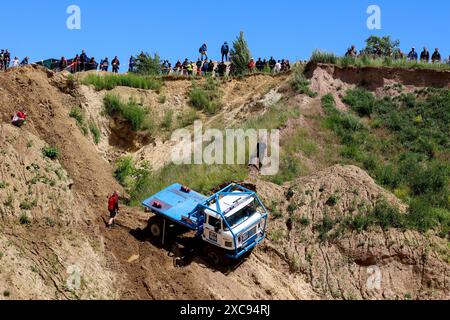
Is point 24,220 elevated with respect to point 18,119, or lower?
lower

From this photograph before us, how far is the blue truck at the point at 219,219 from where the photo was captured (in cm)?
1995

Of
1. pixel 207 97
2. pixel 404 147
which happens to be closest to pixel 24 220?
pixel 207 97

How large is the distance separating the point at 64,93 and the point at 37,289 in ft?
46.7

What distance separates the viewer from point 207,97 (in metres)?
34.7

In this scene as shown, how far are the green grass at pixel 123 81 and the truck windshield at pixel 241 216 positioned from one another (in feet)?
50.4

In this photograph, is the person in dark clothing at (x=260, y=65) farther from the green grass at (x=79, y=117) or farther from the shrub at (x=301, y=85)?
the green grass at (x=79, y=117)

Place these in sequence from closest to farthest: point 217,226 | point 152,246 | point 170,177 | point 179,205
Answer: point 217,226
point 152,246
point 179,205
point 170,177

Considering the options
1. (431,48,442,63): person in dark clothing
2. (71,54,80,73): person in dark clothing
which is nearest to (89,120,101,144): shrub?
(71,54,80,73): person in dark clothing

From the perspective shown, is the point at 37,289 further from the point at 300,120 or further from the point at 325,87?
the point at 325,87

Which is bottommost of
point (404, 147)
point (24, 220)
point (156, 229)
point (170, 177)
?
point (156, 229)

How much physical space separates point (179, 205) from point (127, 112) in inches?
467

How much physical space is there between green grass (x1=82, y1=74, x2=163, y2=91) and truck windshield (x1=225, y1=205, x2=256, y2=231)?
15.4 m

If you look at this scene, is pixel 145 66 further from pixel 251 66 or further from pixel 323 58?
pixel 323 58
